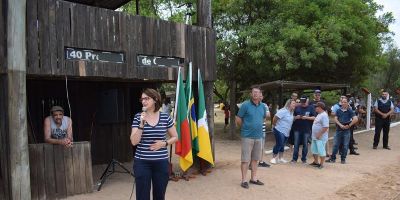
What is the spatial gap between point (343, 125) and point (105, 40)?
656 centimetres

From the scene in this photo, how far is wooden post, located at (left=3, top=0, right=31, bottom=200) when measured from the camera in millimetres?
5961

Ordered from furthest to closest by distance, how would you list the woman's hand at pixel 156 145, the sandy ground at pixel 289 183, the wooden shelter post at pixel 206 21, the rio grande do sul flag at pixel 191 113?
the wooden shelter post at pixel 206 21
the rio grande do sul flag at pixel 191 113
the sandy ground at pixel 289 183
the woman's hand at pixel 156 145

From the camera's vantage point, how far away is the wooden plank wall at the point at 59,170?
6516 millimetres

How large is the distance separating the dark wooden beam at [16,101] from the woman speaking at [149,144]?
224 centimetres

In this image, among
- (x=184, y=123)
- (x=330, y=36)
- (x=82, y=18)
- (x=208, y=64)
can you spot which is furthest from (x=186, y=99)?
(x=330, y=36)

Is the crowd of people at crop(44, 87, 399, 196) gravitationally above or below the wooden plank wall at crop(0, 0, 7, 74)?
below

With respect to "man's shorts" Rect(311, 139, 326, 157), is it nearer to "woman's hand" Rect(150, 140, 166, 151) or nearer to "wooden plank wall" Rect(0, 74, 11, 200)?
"woman's hand" Rect(150, 140, 166, 151)

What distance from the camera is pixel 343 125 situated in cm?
1088

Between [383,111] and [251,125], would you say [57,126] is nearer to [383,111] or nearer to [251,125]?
[251,125]

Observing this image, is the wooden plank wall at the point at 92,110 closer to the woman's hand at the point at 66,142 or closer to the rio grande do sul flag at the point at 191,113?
the woman's hand at the point at 66,142

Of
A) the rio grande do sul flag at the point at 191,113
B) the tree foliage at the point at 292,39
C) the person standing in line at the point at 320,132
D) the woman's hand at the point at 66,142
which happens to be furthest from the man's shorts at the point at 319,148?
the woman's hand at the point at 66,142

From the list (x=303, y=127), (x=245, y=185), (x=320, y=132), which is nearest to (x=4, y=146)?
(x=245, y=185)

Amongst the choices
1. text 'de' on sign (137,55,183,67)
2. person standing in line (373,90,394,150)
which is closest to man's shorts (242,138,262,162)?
text 'de' on sign (137,55,183,67)

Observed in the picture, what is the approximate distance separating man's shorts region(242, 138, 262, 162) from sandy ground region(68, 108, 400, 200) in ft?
1.90
